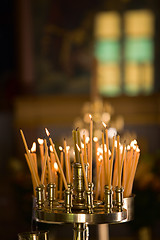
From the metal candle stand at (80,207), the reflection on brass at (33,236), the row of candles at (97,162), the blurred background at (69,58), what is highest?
the blurred background at (69,58)

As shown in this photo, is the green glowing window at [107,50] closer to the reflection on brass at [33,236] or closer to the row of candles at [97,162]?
the row of candles at [97,162]

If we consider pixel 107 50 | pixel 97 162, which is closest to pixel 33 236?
pixel 97 162

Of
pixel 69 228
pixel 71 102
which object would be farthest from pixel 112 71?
pixel 69 228

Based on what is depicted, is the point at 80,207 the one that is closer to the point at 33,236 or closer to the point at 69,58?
the point at 33,236

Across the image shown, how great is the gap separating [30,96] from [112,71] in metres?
1.31

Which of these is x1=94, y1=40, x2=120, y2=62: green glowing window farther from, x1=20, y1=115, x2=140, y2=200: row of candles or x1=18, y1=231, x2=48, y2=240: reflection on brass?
x1=18, y1=231, x2=48, y2=240: reflection on brass

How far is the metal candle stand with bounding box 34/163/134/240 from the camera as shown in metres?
1.32

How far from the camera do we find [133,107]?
323 inches

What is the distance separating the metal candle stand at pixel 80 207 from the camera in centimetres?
132

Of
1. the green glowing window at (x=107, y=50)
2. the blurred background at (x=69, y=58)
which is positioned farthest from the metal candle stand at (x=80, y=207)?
the green glowing window at (x=107, y=50)

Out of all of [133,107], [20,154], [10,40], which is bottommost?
[20,154]

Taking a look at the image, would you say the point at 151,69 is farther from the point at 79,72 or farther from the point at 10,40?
the point at 10,40

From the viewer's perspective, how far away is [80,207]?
1.37m

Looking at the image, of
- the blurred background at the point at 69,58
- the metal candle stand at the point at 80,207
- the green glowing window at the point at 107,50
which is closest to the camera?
the metal candle stand at the point at 80,207
